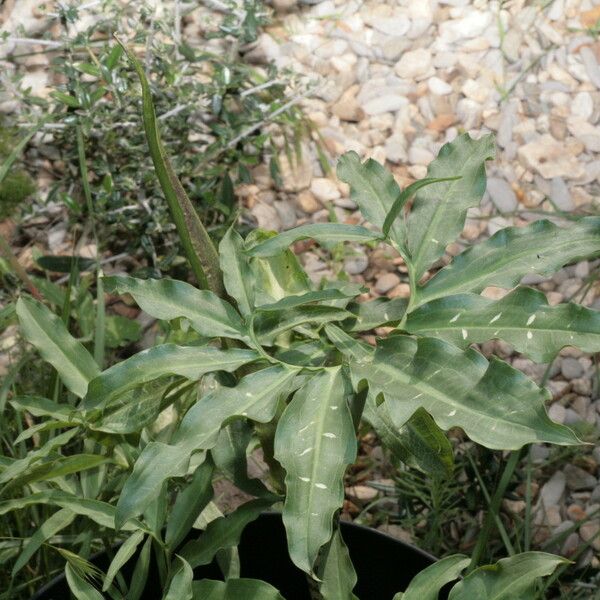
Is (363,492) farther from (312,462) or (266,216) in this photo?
(312,462)

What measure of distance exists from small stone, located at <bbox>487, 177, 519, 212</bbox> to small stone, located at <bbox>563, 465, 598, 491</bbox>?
61 centimetres

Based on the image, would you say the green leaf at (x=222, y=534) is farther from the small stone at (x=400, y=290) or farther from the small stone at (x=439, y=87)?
the small stone at (x=439, y=87)

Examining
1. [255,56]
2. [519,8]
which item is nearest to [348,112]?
[255,56]

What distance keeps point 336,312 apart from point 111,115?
3.35 ft

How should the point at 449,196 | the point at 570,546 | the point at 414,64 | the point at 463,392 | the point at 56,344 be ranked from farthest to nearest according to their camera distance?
the point at 414,64 < the point at 570,546 < the point at 56,344 < the point at 449,196 < the point at 463,392

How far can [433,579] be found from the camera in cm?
98

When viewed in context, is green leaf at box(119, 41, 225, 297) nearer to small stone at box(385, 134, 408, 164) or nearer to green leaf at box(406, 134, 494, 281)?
green leaf at box(406, 134, 494, 281)

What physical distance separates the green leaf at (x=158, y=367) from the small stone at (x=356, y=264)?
3.58 ft

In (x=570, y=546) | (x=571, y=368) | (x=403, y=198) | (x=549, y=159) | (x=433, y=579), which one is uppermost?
(x=403, y=198)

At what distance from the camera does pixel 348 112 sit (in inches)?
88.7

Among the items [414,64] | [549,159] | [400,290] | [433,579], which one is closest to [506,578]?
[433,579]

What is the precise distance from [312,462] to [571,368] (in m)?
1.08

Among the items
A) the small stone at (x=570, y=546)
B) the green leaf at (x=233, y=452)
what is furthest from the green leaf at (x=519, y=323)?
the small stone at (x=570, y=546)

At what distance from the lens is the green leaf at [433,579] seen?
38.5 inches
